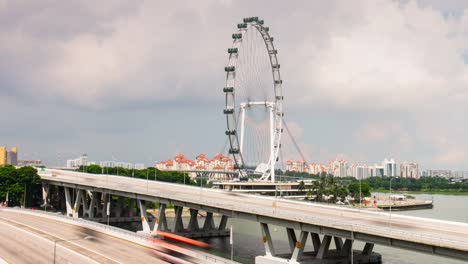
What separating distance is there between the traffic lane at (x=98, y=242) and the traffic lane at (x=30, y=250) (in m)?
3.18

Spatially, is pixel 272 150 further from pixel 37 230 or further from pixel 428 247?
pixel 428 247

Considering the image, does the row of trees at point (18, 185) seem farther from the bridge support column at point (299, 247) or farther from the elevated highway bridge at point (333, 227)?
the bridge support column at point (299, 247)

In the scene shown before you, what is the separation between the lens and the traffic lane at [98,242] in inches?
2403

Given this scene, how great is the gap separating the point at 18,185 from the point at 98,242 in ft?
247

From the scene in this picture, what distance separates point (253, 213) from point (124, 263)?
19.0 metres

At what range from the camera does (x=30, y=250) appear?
64.2 metres

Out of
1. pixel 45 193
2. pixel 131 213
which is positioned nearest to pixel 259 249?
pixel 131 213

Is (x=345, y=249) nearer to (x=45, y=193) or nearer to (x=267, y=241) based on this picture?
(x=267, y=241)

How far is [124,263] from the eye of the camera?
5703 cm

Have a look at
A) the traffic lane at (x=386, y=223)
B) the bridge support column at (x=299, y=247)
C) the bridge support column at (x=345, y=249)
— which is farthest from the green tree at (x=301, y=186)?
the bridge support column at (x=299, y=247)

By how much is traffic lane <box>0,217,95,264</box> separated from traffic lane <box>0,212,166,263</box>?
10.4ft

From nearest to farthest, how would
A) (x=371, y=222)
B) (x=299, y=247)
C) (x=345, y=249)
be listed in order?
1. (x=371, y=222)
2. (x=299, y=247)
3. (x=345, y=249)

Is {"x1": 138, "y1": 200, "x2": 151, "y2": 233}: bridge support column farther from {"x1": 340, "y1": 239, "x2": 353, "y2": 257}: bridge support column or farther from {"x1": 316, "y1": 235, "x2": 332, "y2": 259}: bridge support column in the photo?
{"x1": 340, "y1": 239, "x2": 353, "y2": 257}: bridge support column

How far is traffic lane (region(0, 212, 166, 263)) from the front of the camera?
61031 mm
